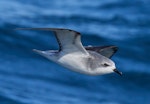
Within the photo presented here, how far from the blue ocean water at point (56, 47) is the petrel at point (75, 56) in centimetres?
534

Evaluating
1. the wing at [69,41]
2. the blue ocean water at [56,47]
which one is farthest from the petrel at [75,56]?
the blue ocean water at [56,47]

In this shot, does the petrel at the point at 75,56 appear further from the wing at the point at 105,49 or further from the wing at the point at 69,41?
the wing at the point at 105,49

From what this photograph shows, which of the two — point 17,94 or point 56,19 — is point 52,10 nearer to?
point 56,19

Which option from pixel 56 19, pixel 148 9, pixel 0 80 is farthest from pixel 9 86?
Answer: pixel 148 9

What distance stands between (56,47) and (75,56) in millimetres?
7828

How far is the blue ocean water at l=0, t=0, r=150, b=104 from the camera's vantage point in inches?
674

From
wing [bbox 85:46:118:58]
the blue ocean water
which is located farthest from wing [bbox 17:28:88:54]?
the blue ocean water

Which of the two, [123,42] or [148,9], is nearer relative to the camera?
[123,42]

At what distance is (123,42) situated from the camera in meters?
19.6

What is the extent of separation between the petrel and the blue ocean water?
5341 mm

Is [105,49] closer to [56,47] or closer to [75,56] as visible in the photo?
[75,56]

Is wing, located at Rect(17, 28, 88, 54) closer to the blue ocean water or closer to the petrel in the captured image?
the petrel

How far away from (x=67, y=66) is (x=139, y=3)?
12.5 metres

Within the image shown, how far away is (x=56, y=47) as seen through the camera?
61.6 ft
